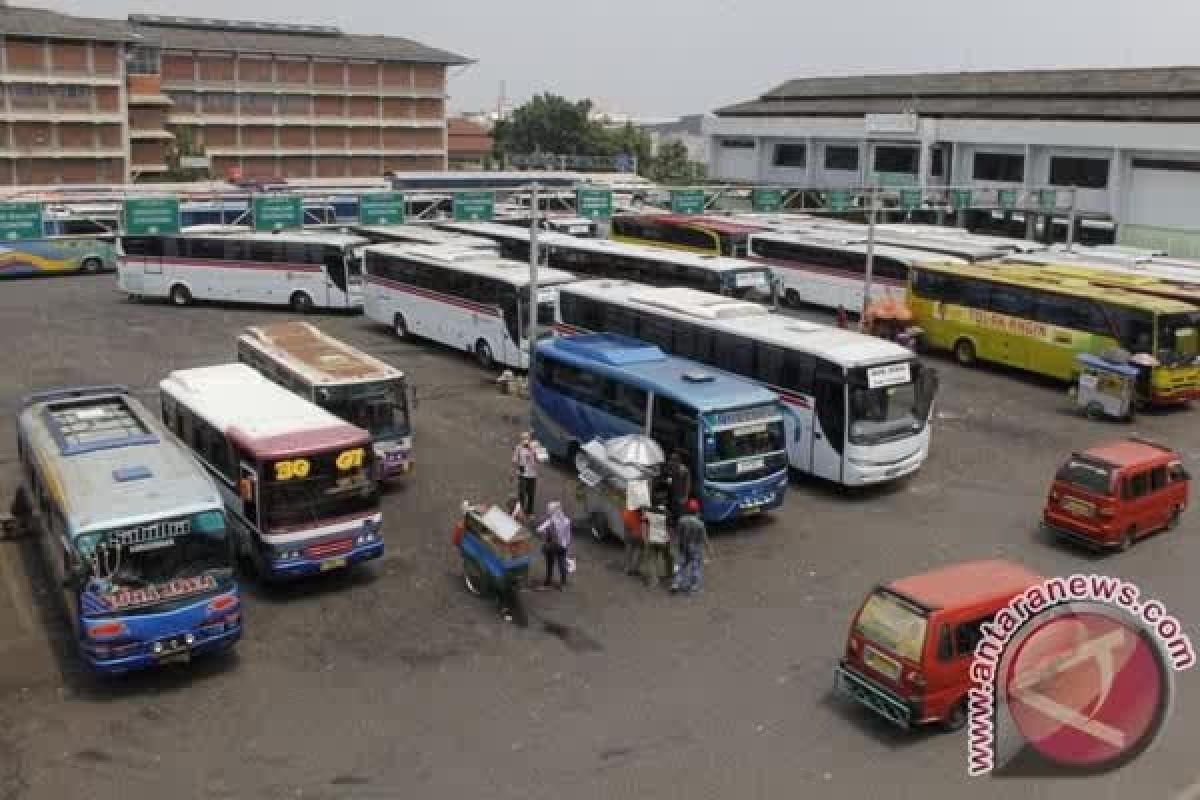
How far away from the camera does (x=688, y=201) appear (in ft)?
152

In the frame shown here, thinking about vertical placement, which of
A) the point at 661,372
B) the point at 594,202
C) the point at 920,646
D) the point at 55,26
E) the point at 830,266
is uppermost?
the point at 55,26

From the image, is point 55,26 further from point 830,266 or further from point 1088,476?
point 1088,476

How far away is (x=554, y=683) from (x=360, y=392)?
27.0ft

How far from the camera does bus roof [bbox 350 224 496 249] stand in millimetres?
38250

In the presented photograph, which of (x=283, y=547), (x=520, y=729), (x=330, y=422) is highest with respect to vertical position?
(x=330, y=422)

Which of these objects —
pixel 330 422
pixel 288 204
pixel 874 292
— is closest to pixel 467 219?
pixel 288 204

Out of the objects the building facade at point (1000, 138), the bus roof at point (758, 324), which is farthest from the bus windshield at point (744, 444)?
the building facade at point (1000, 138)

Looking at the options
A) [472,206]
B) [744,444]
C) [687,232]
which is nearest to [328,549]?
[744,444]

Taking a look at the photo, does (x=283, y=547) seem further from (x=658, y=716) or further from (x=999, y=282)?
A: (x=999, y=282)

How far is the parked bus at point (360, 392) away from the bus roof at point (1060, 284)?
17909mm

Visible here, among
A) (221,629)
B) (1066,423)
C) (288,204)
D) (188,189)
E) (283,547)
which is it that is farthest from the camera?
(188,189)

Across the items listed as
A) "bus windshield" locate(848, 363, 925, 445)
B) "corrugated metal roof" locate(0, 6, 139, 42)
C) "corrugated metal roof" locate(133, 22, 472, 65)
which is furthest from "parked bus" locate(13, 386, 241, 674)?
"corrugated metal roof" locate(133, 22, 472, 65)

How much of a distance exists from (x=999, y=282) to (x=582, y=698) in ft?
72.4

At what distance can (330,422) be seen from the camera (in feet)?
54.3
